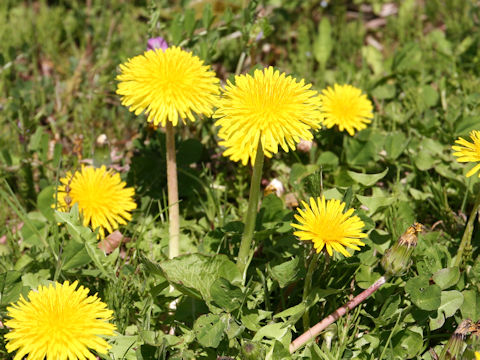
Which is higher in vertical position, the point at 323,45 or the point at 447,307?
the point at 323,45

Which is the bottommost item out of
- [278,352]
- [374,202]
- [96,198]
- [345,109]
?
[278,352]

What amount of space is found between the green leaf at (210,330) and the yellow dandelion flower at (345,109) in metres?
1.04

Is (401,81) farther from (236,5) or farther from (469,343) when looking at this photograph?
(469,343)

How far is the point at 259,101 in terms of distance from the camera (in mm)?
1606

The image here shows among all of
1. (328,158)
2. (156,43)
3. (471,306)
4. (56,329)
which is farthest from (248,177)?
(56,329)

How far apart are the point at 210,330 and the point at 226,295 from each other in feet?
0.38

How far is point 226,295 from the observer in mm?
1736

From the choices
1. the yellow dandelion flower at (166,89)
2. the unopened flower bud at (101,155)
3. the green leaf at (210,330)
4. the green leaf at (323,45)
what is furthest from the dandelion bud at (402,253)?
the green leaf at (323,45)

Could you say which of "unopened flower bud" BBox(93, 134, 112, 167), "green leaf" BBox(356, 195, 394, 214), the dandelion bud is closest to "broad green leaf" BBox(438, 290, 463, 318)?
the dandelion bud

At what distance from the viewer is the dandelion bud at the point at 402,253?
1.64m

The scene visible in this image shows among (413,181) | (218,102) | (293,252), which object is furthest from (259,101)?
(413,181)

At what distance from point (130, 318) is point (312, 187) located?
0.79 meters

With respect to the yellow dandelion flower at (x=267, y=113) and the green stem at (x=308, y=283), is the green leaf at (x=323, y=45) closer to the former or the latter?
the yellow dandelion flower at (x=267, y=113)

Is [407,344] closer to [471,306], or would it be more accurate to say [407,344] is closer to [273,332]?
[471,306]
